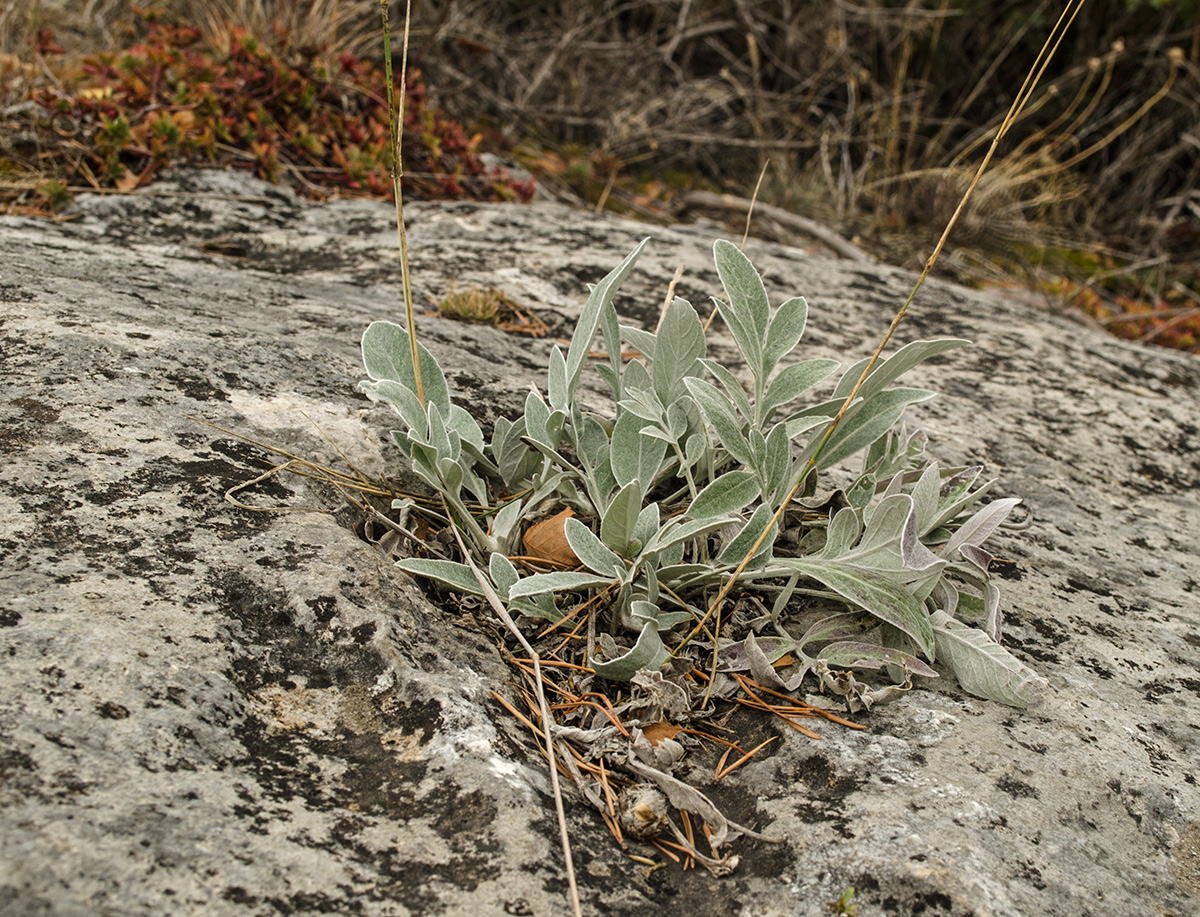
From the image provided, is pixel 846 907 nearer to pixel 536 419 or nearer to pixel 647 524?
pixel 647 524

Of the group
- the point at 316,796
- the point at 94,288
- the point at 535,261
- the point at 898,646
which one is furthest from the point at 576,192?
the point at 316,796

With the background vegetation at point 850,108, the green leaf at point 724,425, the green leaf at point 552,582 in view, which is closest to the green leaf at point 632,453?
the green leaf at point 724,425

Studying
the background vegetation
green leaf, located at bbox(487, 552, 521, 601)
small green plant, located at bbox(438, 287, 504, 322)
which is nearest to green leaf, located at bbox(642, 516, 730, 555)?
green leaf, located at bbox(487, 552, 521, 601)

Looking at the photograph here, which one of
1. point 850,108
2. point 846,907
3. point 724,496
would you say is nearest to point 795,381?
point 724,496

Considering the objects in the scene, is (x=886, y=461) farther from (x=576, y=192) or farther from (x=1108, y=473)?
(x=576, y=192)

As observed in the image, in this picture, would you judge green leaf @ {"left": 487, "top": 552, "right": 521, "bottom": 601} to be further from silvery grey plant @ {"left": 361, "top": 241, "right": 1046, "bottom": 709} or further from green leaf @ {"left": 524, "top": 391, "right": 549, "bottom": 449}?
green leaf @ {"left": 524, "top": 391, "right": 549, "bottom": 449}

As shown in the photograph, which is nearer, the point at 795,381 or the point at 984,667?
the point at 984,667
